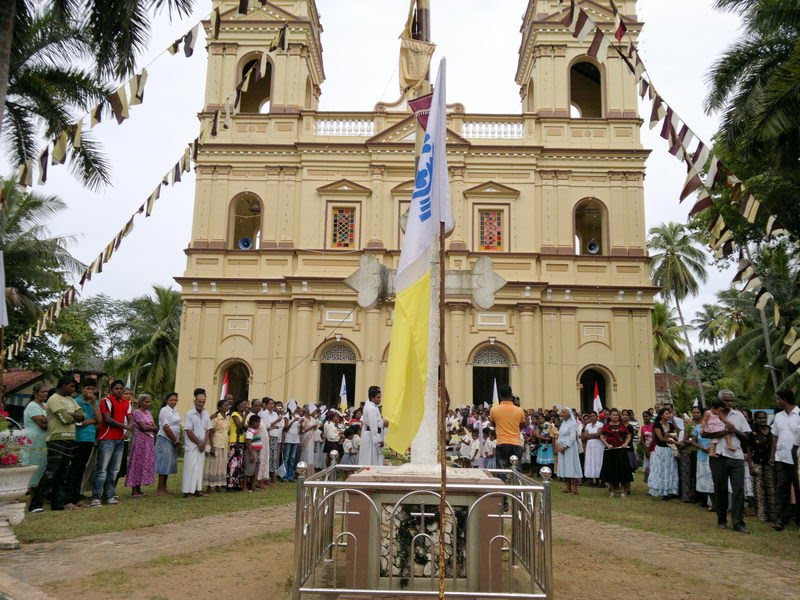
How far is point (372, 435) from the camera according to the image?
1117 centimetres

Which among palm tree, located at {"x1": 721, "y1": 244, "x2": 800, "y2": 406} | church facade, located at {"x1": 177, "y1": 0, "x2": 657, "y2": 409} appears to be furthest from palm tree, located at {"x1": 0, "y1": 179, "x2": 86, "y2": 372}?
palm tree, located at {"x1": 721, "y1": 244, "x2": 800, "y2": 406}

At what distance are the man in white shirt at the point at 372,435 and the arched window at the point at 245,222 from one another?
1262cm

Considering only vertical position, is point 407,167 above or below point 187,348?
above

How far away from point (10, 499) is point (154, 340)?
93.1 feet

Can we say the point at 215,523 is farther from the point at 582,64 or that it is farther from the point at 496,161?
the point at 582,64

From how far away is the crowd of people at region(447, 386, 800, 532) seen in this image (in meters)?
8.38

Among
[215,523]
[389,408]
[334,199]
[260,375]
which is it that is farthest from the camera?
[334,199]

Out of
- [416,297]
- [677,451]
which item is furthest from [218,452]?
[677,451]

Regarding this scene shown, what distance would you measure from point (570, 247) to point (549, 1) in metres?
9.45

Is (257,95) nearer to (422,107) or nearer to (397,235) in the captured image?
(397,235)

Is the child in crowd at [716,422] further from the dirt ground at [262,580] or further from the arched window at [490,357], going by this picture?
the arched window at [490,357]

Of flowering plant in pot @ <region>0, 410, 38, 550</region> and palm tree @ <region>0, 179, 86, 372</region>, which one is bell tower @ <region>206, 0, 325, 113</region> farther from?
flowering plant in pot @ <region>0, 410, 38, 550</region>

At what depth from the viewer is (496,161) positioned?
23.0 meters

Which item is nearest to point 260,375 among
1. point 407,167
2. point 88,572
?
point 407,167
